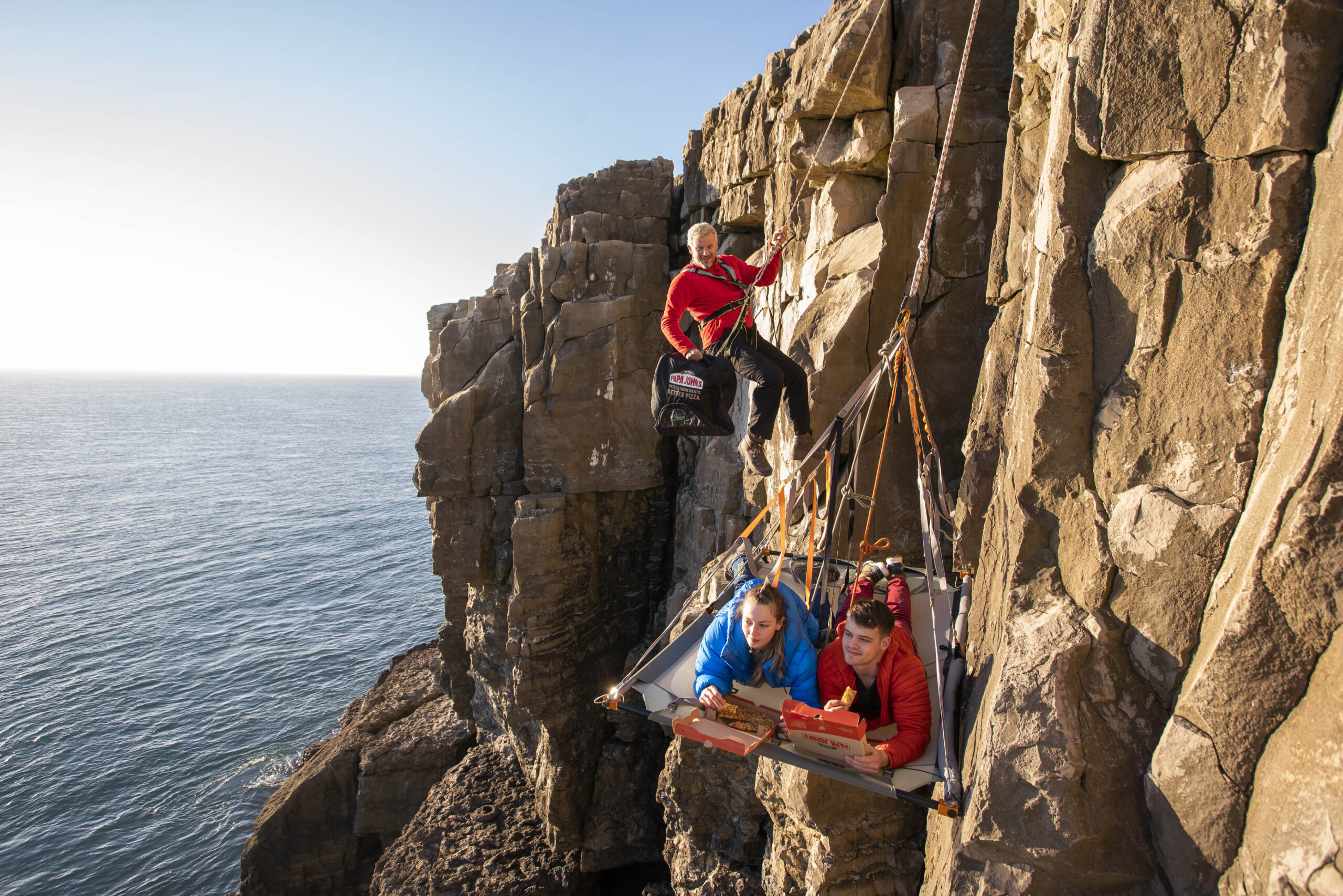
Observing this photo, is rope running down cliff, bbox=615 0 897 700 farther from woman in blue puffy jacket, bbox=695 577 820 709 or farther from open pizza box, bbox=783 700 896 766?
→ open pizza box, bbox=783 700 896 766

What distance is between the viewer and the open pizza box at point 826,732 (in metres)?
4.79

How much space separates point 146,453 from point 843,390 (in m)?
92.3

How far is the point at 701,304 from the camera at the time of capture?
803 centimetres

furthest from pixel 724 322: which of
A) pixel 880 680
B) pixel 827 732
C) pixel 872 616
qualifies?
pixel 827 732

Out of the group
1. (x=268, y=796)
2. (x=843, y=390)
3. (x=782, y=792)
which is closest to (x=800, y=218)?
(x=843, y=390)

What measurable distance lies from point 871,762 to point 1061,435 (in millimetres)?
2650

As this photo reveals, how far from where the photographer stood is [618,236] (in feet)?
58.8

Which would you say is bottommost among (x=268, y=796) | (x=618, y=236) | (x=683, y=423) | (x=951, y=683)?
(x=268, y=796)

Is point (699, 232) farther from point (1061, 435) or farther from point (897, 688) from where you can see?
point (897, 688)

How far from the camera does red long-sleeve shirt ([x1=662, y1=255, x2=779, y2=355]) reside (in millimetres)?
7859

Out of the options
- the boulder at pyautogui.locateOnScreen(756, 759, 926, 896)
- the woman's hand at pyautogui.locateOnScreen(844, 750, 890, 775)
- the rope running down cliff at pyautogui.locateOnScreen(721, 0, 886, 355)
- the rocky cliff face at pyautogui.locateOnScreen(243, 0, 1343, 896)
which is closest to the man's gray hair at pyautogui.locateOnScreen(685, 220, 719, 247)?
the rope running down cliff at pyautogui.locateOnScreen(721, 0, 886, 355)

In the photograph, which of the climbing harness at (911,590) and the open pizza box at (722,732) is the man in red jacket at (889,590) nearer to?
the climbing harness at (911,590)

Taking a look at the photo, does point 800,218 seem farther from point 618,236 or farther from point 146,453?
point 146,453

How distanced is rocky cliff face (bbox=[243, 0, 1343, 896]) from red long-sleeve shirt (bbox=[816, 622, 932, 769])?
38 cm
